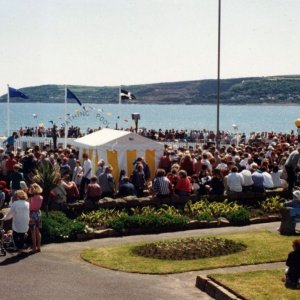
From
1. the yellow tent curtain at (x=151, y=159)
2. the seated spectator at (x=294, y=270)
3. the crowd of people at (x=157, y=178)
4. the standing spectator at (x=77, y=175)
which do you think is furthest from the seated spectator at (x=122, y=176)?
the seated spectator at (x=294, y=270)

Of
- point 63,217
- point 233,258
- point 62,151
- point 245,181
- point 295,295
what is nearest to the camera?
point 295,295

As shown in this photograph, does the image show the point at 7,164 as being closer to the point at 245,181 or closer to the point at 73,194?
the point at 73,194

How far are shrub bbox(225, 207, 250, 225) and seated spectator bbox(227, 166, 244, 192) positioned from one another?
57.7 inches

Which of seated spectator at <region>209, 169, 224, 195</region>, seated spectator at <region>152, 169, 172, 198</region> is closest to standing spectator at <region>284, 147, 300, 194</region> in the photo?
seated spectator at <region>209, 169, 224, 195</region>

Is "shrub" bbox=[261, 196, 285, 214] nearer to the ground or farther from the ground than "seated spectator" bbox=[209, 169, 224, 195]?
nearer to the ground

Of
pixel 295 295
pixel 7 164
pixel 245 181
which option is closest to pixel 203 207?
pixel 245 181

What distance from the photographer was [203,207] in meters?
19.0

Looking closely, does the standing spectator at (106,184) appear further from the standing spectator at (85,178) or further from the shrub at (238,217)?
the shrub at (238,217)

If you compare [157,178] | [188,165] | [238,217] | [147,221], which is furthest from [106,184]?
[238,217]

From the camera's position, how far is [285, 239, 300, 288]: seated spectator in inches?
463

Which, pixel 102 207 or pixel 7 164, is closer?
pixel 102 207

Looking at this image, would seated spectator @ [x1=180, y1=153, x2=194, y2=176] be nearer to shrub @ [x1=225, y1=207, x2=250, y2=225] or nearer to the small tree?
shrub @ [x1=225, y1=207, x2=250, y2=225]

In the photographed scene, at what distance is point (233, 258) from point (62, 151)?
11.7 meters

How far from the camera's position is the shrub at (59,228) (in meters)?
16.0
